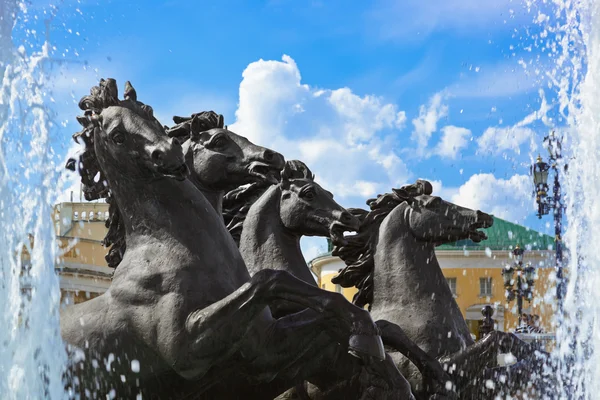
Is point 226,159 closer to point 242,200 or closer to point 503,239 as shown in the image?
point 242,200

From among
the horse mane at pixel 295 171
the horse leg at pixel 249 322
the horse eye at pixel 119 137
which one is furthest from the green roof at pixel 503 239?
the horse leg at pixel 249 322

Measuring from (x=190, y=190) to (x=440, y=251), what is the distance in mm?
34424

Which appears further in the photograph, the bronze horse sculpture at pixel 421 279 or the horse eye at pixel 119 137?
the bronze horse sculpture at pixel 421 279

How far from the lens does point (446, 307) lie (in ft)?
24.3

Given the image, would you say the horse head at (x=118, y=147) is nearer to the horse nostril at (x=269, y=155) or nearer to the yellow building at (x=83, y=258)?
the horse nostril at (x=269, y=155)

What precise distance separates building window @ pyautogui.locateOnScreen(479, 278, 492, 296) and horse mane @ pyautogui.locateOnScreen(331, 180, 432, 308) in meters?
35.8

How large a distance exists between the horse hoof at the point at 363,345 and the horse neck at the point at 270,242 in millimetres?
1674

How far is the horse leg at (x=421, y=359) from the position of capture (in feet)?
20.5

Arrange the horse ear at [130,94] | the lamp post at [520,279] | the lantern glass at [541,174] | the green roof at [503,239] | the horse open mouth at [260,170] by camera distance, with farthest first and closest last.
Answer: the green roof at [503,239]
the lamp post at [520,279]
the lantern glass at [541,174]
the horse open mouth at [260,170]
the horse ear at [130,94]

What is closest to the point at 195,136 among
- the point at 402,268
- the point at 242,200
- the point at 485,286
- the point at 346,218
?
the point at 242,200

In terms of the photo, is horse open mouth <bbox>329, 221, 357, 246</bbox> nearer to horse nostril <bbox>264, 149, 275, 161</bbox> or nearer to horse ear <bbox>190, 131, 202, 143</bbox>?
horse nostril <bbox>264, 149, 275, 161</bbox>

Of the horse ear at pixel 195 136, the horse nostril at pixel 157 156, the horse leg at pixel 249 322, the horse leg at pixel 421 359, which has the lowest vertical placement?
the horse leg at pixel 421 359

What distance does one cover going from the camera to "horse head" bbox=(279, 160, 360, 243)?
6625 mm

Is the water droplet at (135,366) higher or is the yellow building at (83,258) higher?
the yellow building at (83,258)
